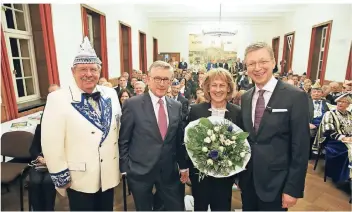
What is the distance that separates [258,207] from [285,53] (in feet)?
40.6

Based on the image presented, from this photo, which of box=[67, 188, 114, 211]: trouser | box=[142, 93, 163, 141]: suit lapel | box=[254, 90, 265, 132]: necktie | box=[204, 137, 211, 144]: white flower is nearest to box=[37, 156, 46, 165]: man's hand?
box=[67, 188, 114, 211]: trouser

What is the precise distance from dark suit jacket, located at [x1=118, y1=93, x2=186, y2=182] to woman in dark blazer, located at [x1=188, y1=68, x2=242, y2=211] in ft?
0.71

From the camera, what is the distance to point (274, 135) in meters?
1.45

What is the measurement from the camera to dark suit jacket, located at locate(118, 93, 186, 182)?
5.40 feet

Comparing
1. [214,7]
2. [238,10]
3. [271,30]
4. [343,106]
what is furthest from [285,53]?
[343,106]

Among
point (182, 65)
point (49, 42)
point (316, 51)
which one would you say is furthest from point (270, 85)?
point (182, 65)

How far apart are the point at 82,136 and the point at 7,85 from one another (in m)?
2.53

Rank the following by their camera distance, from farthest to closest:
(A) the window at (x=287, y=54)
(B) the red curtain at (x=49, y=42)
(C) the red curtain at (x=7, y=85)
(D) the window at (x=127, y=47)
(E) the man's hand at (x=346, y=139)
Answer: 1. (A) the window at (x=287, y=54)
2. (D) the window at (x=127, y=47)
3. (B) the red curtain at (x=49, y=42)
4. (C) the red curtain at (x=7, y=85)
5. (E) the man's hand at (x=346, y=139)

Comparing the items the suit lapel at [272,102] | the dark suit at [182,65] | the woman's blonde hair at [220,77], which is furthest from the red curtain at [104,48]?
the dark suit at [182,65]

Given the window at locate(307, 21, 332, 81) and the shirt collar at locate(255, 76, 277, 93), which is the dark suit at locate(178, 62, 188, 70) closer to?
the window at locate(307, 21, 332, 81)

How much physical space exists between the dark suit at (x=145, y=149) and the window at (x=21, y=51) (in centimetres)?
312

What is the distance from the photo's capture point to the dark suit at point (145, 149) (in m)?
1.65

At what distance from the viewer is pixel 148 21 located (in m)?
12.4

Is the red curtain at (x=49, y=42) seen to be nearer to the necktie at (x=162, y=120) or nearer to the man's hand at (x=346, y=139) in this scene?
the necktie at (x=162, y=120)
